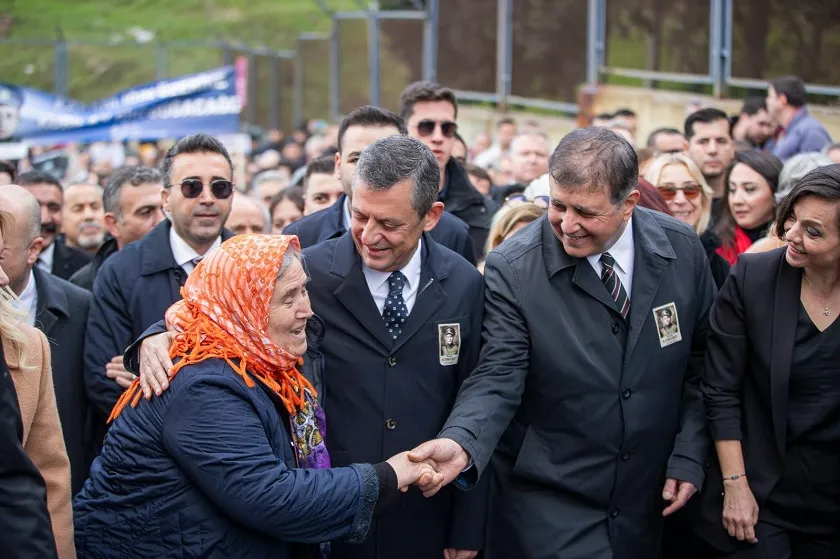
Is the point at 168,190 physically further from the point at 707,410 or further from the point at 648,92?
the point at 648,92

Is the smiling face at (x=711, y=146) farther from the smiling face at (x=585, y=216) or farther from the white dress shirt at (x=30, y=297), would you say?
Result: the white dress shirt at (x=30, y=297)

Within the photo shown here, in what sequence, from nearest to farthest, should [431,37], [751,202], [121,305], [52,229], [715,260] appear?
[121,305] → [715,260] → [751,202] → [52,229] → [431,37]

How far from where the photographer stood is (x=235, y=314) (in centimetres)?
366

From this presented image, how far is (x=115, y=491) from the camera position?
363cm

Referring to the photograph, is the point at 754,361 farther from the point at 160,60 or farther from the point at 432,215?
the point at 160,60

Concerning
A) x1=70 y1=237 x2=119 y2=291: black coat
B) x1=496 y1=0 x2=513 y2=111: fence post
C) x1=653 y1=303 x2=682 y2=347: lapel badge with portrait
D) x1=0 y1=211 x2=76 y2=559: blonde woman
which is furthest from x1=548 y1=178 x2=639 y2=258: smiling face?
x1=496 y1=0 x2=513 y2=111: fence post

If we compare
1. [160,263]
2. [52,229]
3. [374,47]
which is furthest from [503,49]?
[160,263]

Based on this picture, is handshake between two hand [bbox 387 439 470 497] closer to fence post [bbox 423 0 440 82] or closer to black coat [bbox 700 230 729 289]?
black coat [bbox 700 230 729 289]

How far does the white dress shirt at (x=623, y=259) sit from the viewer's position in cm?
439

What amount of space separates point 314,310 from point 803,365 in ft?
6.25

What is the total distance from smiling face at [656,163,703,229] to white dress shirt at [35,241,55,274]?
383cm

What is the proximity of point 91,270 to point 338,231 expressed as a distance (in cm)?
168

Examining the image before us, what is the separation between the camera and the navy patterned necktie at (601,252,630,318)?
4348 mm

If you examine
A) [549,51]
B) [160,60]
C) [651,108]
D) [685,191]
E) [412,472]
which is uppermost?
[160,60]
